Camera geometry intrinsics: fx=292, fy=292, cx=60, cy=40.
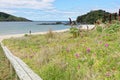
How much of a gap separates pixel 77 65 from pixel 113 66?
83cm

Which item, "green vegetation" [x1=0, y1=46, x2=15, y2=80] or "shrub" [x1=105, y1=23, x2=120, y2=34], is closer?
"green vegetation" [x1=0, y1=46, x2=15, y2=80]

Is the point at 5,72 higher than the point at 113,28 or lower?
lower

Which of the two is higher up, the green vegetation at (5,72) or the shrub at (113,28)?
the shrub at (113,28)

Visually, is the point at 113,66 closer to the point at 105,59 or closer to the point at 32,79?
the point at 105,59

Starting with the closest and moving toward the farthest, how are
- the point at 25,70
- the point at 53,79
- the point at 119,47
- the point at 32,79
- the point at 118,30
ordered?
1. the point at 32,79
2. the point at 53,79
3. the point at 25,70
4. the point at 119,47
5. the point at 118,30

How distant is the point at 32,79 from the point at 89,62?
1773mm

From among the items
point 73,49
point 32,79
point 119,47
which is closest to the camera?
point 32,79

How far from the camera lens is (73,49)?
8688mm

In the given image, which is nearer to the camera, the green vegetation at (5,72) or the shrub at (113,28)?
the green vegetation at (5,72)

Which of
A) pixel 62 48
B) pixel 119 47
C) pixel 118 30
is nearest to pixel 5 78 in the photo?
pixel 62 48

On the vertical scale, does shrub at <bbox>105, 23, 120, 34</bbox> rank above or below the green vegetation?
above

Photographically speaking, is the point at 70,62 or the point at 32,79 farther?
the point at 70,62

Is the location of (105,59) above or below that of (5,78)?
above

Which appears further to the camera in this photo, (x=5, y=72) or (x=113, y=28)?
(x=113, y=28)
